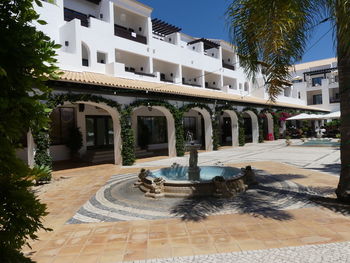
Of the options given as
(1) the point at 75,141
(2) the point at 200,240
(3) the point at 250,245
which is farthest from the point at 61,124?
(3) the point at 250,245

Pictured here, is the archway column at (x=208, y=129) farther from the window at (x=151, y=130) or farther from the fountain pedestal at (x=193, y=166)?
the fountain pedestal at (x=193, y=166)

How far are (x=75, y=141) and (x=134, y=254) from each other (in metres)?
13.3

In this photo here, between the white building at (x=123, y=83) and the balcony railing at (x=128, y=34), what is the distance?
57mm

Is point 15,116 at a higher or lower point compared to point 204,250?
higher

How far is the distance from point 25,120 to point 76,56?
582 inches

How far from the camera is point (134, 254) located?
407 cm

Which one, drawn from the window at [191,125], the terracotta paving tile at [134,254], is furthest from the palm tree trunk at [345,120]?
the window at [191,125]

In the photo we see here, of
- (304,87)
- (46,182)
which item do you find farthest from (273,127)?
(46,182)

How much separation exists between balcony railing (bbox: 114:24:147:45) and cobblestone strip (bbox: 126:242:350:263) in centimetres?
1799

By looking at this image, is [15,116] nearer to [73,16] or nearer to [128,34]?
[73,16]

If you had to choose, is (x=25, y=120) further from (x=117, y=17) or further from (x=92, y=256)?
(x=117, y=17)

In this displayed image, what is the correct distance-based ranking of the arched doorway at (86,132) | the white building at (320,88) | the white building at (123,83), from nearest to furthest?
1. the white building at (123,83)
2. the arched doorway at (86,132)
3. the white building at (320,88)

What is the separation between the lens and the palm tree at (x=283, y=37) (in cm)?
486

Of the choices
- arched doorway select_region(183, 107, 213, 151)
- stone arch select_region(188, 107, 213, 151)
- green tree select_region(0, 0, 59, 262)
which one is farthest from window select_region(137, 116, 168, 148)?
green tree select_region(0, 0, 59, 262)
